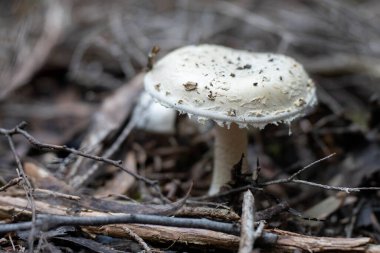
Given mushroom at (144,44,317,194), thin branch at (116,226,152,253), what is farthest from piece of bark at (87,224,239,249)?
mushroom at (144,44,317,194)

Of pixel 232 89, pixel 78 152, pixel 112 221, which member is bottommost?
pixel 112 221

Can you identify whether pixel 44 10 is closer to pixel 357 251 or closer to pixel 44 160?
pixel 44 160

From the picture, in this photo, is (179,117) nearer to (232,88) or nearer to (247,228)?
(232,88)

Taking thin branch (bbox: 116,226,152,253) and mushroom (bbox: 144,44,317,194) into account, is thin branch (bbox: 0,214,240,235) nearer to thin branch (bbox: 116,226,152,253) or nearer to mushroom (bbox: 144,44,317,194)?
thin branch (bbox: 116,226,152,253)

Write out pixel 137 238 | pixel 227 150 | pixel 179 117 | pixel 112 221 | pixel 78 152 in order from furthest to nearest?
pixel 179 117 < pixel 227 150 < pixel 78 152 < pixel 137 238 < pixel 112 221

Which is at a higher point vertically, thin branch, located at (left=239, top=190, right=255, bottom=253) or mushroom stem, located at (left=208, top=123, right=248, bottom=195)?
mushroom stem, located at (left=208, top=123, right=248, bottom=195)

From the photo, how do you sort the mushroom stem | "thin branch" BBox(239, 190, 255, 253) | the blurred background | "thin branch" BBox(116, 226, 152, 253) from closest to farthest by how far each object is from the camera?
"thin branch" BBox(239, 190, 255, 253) < "thin branch" BBox(116, 226, 152, 253) < the mushroom stem < the blurred background

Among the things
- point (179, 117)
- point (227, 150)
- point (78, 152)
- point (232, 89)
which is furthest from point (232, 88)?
point (179, 117)
